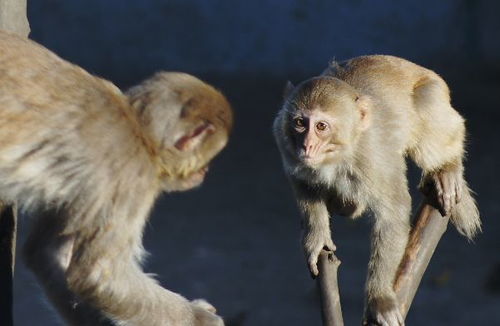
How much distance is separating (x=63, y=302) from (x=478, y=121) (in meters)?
7.92

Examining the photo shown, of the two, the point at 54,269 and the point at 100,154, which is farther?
the point at 54,269

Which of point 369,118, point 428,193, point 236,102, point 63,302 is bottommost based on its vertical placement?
point 236,102

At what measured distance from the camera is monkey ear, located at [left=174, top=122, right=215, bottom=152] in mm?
4598

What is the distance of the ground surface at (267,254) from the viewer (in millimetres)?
8461

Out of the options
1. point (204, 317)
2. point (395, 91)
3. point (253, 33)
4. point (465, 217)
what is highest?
point (395, 91)

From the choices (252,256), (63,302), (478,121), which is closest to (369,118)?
(63,302)

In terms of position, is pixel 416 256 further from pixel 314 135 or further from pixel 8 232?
pixel 8 232

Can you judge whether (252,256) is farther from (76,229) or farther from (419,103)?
(76,229)

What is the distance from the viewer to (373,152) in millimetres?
5145

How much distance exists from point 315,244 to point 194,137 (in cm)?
84

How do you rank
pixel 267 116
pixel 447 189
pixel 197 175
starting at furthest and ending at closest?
pixel 267 116
pixel 447 189
pixel 197 175

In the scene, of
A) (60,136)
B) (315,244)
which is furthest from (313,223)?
(60,136)

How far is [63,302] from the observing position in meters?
4.89

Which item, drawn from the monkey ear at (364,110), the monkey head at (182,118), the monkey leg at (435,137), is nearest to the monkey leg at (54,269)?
the monkey head at (182,118)
